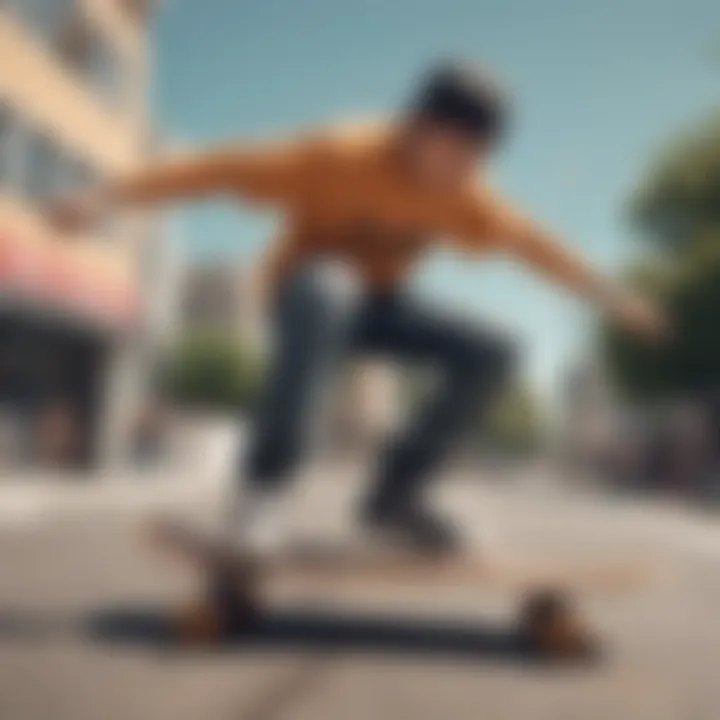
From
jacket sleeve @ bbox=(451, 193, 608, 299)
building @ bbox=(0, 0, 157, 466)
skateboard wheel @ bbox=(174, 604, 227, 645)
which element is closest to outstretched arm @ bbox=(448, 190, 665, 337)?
jacket sleeve @ bbox=(451, 193, 608, 299)

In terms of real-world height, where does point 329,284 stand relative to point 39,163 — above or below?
below

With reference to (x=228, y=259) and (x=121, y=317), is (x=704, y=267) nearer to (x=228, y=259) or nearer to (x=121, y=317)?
(x=121, y=317)

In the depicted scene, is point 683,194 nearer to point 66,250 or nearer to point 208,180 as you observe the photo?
point 66,250

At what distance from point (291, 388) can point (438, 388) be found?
0.64 metres

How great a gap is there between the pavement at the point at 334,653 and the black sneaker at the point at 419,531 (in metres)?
0.11

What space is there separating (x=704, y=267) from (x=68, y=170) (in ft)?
44.6

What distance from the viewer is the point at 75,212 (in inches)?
146

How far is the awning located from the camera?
17.8 metres

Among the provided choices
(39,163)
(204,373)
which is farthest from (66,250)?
(204,373)

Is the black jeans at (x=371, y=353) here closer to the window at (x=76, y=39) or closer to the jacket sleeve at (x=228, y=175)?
the jacket sleeve at (x=228, y=175)

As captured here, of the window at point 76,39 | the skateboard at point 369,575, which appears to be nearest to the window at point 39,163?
the window at point 76,39

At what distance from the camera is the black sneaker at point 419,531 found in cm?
386

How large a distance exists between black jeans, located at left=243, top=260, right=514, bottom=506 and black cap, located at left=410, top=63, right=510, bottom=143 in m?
0.55

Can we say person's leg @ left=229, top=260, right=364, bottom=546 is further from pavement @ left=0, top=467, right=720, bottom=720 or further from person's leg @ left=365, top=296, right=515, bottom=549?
person's leg @ left=365, top=296, right=515, bottom=549
